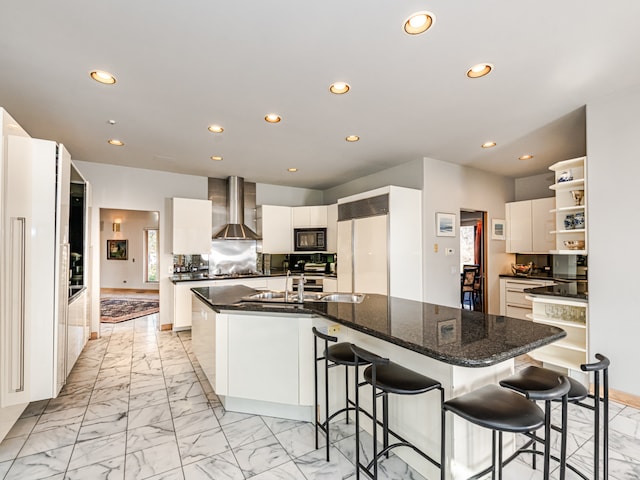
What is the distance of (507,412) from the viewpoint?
4.21 ft

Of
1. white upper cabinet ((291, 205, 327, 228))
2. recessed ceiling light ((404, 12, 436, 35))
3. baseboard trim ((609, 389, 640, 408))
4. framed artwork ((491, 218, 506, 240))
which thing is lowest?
baseboard trim ((609, 389, 640, 408))

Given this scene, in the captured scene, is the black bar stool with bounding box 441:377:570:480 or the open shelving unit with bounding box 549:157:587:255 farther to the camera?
the open shelving unit with bounding box 549:157:587:255

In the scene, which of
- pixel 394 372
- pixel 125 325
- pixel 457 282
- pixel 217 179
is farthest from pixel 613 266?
pixel 125 325

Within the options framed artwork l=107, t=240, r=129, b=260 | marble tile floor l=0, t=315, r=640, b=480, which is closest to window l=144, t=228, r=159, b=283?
framed artwork l=107, t=240, r=129, b=260

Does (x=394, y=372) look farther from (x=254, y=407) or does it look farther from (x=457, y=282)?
(x=457, y=282)

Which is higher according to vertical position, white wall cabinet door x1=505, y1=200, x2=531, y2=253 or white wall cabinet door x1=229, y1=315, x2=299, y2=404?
white wall cabinet door x1=505, y1=200, x2=531, y2=253

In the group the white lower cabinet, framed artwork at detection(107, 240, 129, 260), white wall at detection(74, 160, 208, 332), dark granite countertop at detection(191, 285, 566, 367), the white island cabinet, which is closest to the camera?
dark granite countertop at detection(191, 285, 566, 367)

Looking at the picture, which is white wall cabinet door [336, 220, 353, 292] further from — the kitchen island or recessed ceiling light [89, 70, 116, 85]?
recessed ceiling light [89, 70, 116, 85]

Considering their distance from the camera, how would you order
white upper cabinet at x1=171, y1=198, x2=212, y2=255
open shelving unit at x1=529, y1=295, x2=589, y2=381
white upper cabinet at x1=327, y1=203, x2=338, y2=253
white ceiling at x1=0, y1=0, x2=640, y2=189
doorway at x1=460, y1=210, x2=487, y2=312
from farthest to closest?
white upper cabinet at x1=327, y1=203, x2=338, y2=253
doorway at x1=460, y1=210, x2=487, y2=312
white upper cabinet at x1=171, y1=198, x2=212, y2=255
open shelving unit at x1=529, y1=295, x2=589, y2=381
white ceiling at x1=0, y1=0, x2=640, y2=189

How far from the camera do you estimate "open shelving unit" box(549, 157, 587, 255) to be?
3.12 metres

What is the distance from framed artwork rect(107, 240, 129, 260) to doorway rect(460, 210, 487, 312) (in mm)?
9379

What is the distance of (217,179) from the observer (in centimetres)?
568

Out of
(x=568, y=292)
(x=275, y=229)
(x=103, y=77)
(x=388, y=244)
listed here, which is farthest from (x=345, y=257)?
(x=103, y=77)

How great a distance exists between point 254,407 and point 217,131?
111 inches
